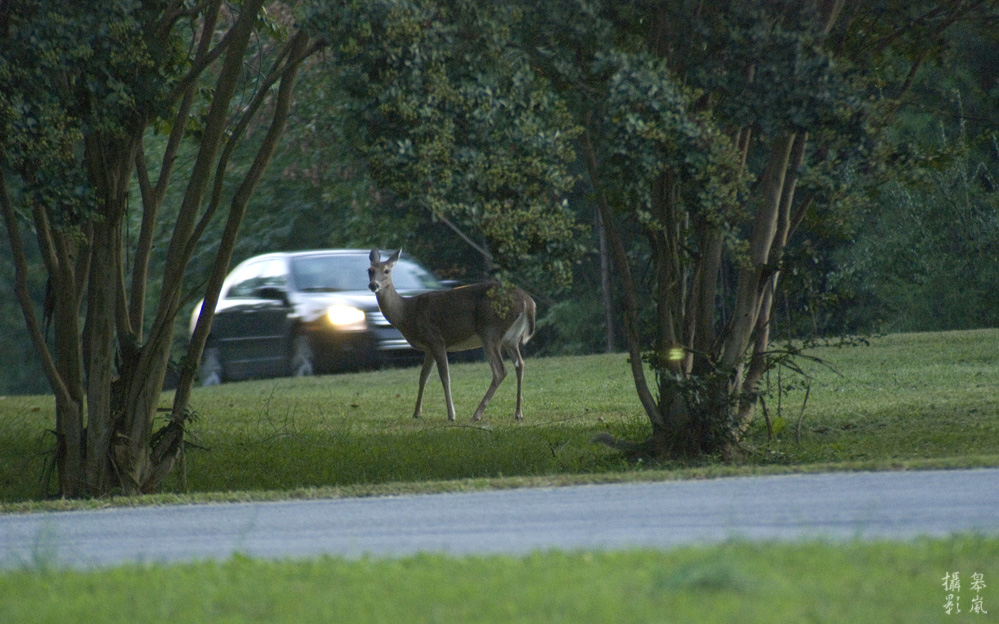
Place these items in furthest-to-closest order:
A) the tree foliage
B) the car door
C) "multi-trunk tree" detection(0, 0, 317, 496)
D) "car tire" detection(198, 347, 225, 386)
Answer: "car tire" detection(198, 347, 225, 386) < the car door < "multi-trunk tree" detection(0, 0, 317, 496) < the tree foliage

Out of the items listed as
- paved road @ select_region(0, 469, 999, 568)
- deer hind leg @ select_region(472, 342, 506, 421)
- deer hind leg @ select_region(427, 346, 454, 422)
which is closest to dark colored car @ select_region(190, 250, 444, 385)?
deer hind leg @ select_region(427, 346, 454, 422)

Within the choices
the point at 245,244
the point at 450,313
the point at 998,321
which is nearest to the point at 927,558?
the point at 450,313

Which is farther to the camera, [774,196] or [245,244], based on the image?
[245,244]

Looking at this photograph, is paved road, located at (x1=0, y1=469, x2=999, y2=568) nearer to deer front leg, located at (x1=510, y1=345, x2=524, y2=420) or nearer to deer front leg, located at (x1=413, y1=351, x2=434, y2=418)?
deer front leg, located at (x1=510, y1=345, x2=524, y2=420)

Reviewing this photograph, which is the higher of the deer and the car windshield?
the car windshield

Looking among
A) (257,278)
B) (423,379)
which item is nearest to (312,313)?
(257,278)

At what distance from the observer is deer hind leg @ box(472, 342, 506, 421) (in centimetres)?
1479

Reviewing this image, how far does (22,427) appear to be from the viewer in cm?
1623

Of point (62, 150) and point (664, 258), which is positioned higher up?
point (62, 150)

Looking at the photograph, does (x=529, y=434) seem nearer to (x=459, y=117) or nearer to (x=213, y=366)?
(x=459, y=117)

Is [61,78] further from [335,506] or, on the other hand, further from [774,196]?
[774,196]

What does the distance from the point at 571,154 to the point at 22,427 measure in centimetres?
924

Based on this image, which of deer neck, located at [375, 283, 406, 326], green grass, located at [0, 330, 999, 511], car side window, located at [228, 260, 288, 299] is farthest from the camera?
car side window, located at [228, 260, 288, 299]

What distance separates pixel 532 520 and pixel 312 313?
1602cm
